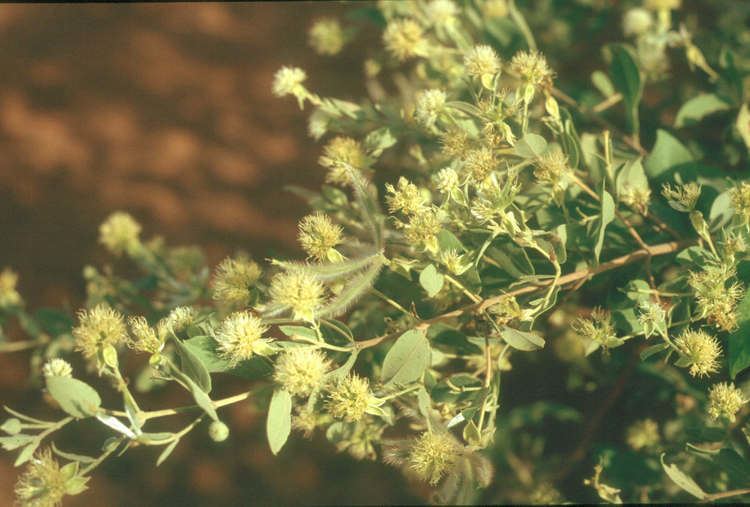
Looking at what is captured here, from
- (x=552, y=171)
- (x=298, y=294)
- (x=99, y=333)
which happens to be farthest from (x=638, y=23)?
(x=99, y=333)

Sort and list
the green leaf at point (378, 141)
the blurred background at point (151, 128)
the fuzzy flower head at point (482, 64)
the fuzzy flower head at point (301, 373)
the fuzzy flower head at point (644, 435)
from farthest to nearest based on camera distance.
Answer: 1. the blurred background at point (151, 128)
2. the fuzzy flower head at point (644, 435)
3. the green leaf at point (378, 141)
4. the fuzzy flower head at point (482, 64)
5. the fuzzy flower head at point (301, 373)

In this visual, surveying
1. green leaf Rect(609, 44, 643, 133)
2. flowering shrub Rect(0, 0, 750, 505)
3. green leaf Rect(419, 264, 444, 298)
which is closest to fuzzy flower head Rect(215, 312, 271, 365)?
flowering shrub Rect(0, 0, 750, 505)

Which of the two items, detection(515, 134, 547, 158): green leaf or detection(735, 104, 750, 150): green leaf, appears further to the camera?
detection(735, 104, 750, 150): green leaf

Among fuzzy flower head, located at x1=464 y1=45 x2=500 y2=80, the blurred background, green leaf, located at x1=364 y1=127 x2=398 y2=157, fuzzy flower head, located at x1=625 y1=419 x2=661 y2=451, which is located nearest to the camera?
fuzzy flower head, located at x1=464 y1=45 x2=500 y2=80

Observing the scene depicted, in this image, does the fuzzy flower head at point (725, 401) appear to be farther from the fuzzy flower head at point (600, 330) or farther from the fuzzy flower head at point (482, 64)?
the fuzzy flower head at point (482, 64)

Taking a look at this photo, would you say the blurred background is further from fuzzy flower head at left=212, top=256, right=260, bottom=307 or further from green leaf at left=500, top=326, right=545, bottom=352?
green leaf at left=500, top=326, right=545, bottom=352

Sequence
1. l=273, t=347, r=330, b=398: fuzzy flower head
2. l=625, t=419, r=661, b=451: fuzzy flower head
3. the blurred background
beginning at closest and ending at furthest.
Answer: l=273, t=347, r=330, b=398: fuzzy flower head
l=625, t=419, r=661, b=451: fuzzy flower head
the blurred background

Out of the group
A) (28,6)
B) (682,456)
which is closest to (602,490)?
(682,456)

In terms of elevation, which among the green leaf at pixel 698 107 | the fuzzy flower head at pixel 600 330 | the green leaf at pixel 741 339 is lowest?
the green leaf at pixel 741 339

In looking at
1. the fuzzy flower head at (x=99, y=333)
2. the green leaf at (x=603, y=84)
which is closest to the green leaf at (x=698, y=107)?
the green leaf at (x=603, y=84)

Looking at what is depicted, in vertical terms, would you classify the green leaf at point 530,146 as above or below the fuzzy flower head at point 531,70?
below
